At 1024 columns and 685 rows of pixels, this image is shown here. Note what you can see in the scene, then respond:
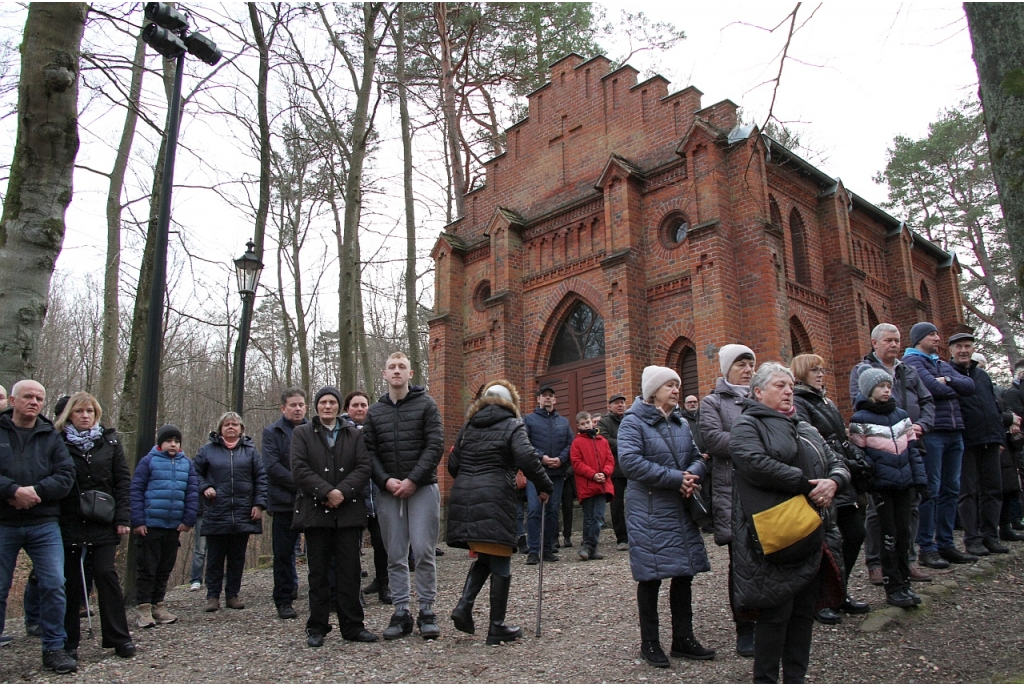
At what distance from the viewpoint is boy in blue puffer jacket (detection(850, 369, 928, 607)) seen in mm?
5387

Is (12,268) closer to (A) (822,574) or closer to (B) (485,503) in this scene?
(B) (485,503)

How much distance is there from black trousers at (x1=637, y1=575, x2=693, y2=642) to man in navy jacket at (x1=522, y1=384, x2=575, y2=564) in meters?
4.17

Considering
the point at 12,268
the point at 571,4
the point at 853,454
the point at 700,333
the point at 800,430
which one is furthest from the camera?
the point at 571,4

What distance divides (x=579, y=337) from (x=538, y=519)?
303 inches

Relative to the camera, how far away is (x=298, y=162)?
749 inches

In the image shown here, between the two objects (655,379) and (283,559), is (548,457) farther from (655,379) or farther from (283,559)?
(655,379)

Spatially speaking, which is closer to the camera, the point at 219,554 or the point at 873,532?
the point at 873,532

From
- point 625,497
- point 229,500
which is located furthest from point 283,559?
point 625,497

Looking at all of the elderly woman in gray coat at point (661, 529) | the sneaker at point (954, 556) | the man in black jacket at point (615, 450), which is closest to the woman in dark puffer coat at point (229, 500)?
the elderly woman in gray coat at point (661, 529)

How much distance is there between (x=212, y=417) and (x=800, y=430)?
31.1 m

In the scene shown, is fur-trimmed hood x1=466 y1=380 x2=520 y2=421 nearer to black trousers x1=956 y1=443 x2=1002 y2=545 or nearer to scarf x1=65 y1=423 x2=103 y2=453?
scarf x1=65 y1=423 x2=103 y2=453

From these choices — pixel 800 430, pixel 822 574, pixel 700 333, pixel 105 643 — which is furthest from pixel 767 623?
pixel 700 333

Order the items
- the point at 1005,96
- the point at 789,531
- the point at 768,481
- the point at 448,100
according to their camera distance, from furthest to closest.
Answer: the point at 448,100 < the point at 1005,96 < the point at 768,481 < the point at 789,531

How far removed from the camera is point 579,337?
16.1 metres
